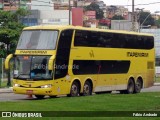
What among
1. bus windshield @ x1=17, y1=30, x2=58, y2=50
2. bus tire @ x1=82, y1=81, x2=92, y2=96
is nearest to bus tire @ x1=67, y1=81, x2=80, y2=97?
bus tire @ x1=82, y1=81, x2=92, y2=96

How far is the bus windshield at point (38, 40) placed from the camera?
85.1 ft

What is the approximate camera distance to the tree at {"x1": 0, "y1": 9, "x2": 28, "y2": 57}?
1582 inches

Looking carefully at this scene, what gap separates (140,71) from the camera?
33.5m

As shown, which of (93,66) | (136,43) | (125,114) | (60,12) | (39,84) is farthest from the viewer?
(60,12)

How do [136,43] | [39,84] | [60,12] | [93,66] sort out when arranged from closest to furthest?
[39,84], [93,66], [136,43], [60,12]

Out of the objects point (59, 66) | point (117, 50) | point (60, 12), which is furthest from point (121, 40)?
point (60, 12)

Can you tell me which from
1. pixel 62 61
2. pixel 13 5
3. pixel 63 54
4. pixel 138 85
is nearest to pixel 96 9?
pixel 13 5

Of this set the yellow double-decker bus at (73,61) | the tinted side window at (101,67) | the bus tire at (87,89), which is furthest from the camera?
the bus tire at (87,89)

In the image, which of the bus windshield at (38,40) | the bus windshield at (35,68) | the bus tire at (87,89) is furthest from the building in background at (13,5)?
the bus windshield at (35,68)

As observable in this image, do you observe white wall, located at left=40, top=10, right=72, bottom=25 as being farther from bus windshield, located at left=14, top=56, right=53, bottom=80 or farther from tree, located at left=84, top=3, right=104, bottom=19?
bus windshield, located at left=14, top=56, right=53, bottom=80

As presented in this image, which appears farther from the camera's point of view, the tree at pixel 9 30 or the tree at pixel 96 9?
the tree at pixel 96 9

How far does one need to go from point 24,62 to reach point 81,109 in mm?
9229

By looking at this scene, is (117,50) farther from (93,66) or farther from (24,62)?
(24,62)

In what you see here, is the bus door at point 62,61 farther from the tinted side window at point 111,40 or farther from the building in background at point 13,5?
the building in background at point 13,5
